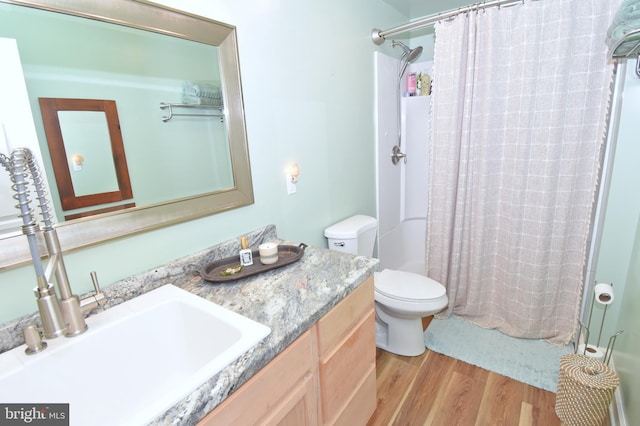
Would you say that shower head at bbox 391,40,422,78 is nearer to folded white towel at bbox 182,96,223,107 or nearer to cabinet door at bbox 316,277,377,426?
folded white towel at bbox 182,96,223,107

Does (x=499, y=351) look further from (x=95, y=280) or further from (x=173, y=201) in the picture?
(x=95, y=280)

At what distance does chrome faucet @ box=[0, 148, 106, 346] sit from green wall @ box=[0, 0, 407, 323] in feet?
0.47

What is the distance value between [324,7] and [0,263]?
1.73 meters

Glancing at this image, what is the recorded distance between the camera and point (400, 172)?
2727 mm

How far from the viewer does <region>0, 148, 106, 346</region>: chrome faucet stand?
0.70 metres

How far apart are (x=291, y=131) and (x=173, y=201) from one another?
674mm

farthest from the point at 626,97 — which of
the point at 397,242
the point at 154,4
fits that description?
the point at 154,4

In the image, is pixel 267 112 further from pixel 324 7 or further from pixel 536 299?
pixel 536 299

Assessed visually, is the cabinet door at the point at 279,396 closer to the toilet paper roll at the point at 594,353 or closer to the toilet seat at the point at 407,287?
the toilet seat at the point at 407,287

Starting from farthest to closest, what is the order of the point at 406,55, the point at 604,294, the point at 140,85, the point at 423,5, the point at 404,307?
the point at 406,55
the point at 423,5
the point at 404,307
the point at 604,294
the point at 140,85

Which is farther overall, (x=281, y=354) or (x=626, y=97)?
(x=626, y=97)

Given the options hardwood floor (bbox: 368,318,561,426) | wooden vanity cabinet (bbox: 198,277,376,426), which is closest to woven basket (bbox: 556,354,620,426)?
hardwood floor (bbox: 368,318,561,426)

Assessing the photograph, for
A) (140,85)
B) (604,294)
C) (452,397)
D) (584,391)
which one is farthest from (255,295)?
(604,294)

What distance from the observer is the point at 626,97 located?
1541mm
